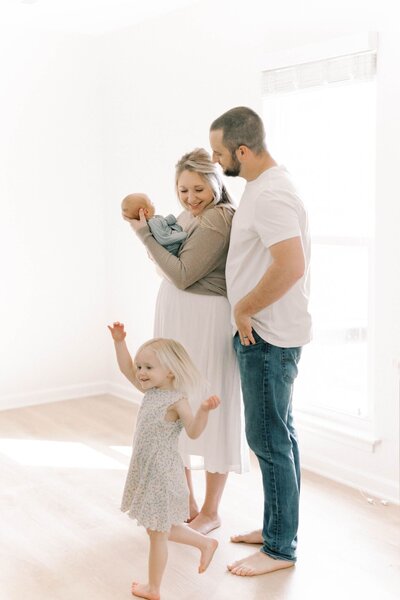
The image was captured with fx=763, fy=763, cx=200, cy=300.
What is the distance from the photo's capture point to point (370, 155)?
3.47m

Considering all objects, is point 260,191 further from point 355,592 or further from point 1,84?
point 1,84

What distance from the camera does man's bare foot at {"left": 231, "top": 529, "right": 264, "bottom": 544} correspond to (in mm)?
2967

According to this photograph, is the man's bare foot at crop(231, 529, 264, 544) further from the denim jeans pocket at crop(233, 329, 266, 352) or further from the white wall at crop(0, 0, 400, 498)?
the white wall at crop(0, 0, 400, 498)

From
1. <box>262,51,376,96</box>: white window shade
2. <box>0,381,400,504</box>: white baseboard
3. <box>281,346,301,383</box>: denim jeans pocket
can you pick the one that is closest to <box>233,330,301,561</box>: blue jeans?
<box>281,346,301,383</box>: denim jeans pocket

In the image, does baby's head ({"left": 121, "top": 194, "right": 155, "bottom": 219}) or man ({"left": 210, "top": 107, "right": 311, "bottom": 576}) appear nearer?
man ({"left": 210, "top": 107, "right": 311, "bottom": 576})

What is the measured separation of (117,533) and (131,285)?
2324 millimetres

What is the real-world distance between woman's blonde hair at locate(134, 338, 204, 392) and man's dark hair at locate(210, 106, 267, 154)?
0.71 meters

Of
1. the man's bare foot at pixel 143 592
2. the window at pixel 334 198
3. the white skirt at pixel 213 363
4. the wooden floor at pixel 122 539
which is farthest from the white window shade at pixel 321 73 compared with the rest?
the man's bare foot at pixel 143 592

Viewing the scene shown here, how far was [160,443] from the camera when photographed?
8.12 feet

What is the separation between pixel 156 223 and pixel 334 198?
118 cm

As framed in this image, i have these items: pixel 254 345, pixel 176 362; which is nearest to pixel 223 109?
pixel 254 345

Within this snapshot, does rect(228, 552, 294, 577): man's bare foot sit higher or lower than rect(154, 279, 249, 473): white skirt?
lower

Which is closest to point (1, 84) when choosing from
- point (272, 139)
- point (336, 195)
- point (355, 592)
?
point (272, 139)

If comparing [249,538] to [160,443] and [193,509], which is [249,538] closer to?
[193,509]
